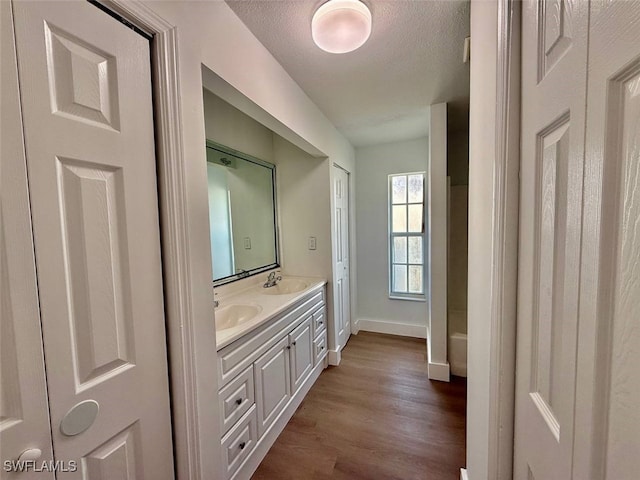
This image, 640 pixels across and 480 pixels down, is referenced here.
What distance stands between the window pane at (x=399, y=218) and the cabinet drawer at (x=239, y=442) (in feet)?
8.59

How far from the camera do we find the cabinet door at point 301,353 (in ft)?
6.59

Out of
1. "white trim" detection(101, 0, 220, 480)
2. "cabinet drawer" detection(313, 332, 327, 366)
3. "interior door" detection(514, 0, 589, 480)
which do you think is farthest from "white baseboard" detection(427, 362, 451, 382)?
"white trim" detection(101, 0, 220, 480)

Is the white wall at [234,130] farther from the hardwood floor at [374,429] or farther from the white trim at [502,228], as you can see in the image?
the hardwood floor at [374,429]

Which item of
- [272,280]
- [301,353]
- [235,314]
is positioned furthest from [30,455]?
[272,280]

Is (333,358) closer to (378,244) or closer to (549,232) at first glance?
(378,244)

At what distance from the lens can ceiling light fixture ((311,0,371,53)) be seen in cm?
118

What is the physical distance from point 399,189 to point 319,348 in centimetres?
215

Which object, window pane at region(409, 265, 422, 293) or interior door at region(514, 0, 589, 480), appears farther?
→ window pane at region(409, 265, 422, 293)

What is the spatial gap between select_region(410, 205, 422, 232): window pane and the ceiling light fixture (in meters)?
2.40

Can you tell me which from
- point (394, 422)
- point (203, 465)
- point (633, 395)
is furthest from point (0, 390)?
point (394, 422)

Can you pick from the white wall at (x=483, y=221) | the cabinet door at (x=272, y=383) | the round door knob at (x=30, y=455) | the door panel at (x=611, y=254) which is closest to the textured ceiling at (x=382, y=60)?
the white wall at (x=483, y=221)

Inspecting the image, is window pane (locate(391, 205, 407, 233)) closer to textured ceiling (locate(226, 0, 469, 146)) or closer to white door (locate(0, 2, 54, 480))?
textured ceiling (locate(226, 0, 469, 146))

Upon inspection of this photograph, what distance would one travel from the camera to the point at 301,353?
2.14m

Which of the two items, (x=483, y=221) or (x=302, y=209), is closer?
(x=483, y=221)
